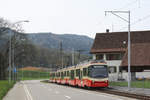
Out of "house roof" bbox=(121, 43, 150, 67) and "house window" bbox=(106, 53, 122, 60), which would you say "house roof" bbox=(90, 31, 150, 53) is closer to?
"house window" bbox=(106, 53, 122, 60)

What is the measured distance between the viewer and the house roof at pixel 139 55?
61222 mm

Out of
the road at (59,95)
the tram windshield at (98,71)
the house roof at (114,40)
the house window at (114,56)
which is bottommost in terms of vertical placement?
the road at (59,95)

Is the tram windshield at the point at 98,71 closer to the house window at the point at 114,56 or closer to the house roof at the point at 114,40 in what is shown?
the house roof at the point at 114,40

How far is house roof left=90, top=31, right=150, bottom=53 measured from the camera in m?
74.9

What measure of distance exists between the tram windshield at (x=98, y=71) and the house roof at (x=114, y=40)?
38.7 metres

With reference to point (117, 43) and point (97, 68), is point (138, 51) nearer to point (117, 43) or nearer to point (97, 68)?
point (117, 43)

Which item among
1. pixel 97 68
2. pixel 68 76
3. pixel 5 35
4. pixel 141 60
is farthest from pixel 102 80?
pixel 5 35

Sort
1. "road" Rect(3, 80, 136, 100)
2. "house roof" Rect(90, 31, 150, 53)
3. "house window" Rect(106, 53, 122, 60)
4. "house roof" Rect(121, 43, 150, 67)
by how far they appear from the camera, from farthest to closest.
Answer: "house roof" Rect(90, 31, 150, 53), "house window" Rect(106, 53, 122, 60), "house roof" Rect(121, 43, 150, 67), "road" Rect(3, 80, 136, 100)

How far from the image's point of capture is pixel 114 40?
77.9 metres

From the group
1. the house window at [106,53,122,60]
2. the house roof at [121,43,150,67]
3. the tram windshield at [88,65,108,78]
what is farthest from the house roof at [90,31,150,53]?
the tram windshield at [88,65,108,78]

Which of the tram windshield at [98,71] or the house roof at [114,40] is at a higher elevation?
the house roof at [114,40]

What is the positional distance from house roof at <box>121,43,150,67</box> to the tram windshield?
2729 cm

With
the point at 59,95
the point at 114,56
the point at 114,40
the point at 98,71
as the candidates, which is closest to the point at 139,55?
the point at 114,56

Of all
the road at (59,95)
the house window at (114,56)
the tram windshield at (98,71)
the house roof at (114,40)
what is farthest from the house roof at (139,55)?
the road at (59,95)
